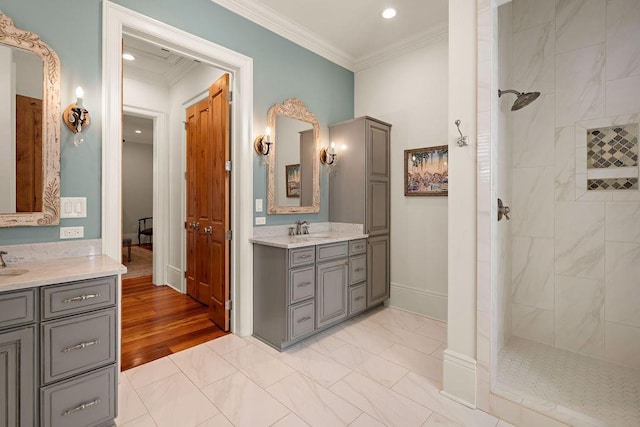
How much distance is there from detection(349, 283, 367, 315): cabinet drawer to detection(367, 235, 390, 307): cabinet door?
0.07m

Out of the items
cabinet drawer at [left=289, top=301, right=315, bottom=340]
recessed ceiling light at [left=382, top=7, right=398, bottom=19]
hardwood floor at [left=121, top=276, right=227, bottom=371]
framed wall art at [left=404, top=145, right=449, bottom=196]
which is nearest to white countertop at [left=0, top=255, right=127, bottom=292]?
hardwood floor at [left=121, top=276, right=227, bottom=371]

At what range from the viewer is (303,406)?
188 cm

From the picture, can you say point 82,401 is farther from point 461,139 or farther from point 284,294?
point 461,139

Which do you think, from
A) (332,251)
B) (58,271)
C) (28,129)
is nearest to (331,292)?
(332,251)

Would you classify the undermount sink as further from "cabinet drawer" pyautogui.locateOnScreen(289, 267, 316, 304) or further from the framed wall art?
the framed wall art

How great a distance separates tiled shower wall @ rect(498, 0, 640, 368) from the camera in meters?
2.25

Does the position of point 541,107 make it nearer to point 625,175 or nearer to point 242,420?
point 625,175

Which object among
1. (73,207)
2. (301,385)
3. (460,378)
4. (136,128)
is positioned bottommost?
(301,385)

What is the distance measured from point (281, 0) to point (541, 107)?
2514 mm

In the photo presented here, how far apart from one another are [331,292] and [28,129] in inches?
98.9

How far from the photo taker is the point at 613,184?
Result: 230 centimetres

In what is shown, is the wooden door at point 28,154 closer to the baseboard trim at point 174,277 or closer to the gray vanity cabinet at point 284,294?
the gray vanity cabinet at point 284,294

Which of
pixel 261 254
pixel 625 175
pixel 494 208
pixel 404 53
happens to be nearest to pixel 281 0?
pixel 404 53

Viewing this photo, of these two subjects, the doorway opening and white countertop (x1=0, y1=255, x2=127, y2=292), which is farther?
the doorway opening
